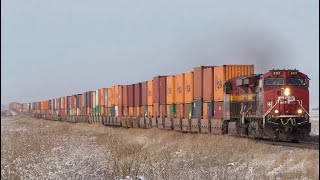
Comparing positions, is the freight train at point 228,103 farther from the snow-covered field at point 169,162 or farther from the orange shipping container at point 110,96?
the orange shipping container at point 110,96

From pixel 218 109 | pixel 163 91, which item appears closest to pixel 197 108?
pixel 218 109

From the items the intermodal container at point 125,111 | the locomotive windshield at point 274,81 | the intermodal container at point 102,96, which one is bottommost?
the intermodal container at point 125,111

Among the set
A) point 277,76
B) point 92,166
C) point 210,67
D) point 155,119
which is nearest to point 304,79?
point 277,76

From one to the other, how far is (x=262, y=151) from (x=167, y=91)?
17.1 m

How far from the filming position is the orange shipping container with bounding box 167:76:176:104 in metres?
30.6

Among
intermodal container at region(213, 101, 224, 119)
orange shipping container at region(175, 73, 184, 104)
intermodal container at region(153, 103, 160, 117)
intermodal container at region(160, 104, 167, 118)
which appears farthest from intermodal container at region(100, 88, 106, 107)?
intermodal container at region(213, 101, 224, 119)

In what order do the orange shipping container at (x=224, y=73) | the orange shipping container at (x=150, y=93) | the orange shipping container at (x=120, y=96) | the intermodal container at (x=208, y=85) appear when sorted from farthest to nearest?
the orange shipping container at (x=120, y=96)
the orange shipping container at (x=150, y=93)
the intermodal container at (x=208, y=85)
the orange shipping container at (x=224, y=73)

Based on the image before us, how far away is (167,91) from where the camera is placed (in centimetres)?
3180

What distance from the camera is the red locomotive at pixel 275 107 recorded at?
19.3m

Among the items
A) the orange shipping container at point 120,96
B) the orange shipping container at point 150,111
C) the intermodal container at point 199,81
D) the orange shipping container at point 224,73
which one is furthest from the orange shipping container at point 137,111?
the orange shipping container at point 224,73

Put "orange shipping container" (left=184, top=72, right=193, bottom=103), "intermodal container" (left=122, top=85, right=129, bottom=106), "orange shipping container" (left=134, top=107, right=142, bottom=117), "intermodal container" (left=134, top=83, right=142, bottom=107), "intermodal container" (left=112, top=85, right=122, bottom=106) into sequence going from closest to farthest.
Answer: "orange shipping container" (left=184, top=72, right=193, bottom=103) → "orange shipping container" (left=134, top=107, right=142, bottom=117) → "intermodal container" (left=134, top=83, right=142, bottom=107) → "intermodal container" (left=122, top=85, right=129, bottom=106) → "intermodal container" (left=112, top=85, right=122, bottom=106)

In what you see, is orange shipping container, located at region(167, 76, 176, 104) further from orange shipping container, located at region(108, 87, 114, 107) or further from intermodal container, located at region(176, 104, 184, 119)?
orange shipping container, located at region(108, 87, 114, 107)

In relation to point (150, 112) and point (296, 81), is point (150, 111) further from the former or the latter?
point (296, 81)

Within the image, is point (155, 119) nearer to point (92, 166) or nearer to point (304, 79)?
point (304, 79)
